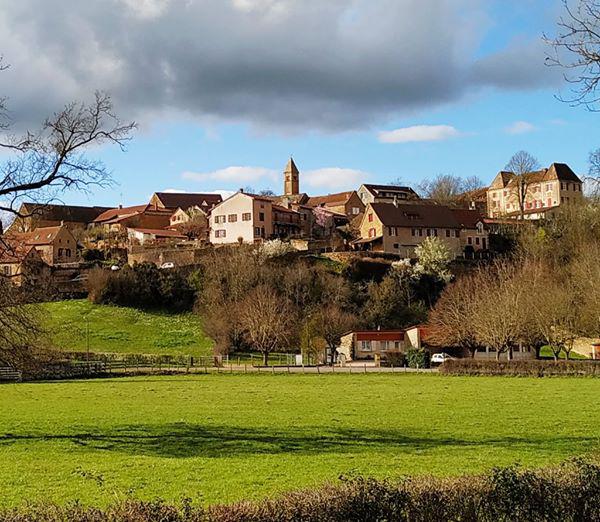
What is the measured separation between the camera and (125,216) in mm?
133500

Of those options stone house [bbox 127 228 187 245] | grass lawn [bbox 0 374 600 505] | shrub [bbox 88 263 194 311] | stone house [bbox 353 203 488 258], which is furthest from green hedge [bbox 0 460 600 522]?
stone house [bbox 127 228 187 245]

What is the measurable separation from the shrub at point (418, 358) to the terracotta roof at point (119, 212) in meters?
82.0

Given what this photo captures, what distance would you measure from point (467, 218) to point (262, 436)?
301 feet

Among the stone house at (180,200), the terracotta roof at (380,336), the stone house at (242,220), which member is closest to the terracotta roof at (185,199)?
the stone house at (180,200)

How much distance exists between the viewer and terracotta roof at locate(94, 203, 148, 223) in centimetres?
13874

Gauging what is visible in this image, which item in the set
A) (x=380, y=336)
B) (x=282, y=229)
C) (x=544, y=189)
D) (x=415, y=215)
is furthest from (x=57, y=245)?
(x=544, y=189)

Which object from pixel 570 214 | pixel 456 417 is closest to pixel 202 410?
pixel 456 417

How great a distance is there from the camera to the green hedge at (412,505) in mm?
9234

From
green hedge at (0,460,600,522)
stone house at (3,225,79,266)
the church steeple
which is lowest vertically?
green hedge at (0,460,600,522)

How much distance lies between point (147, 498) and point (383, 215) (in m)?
91.7

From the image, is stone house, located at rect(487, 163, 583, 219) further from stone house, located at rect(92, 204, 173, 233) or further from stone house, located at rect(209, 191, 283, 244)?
stone house, located at rect(92, 204, 173, 233)

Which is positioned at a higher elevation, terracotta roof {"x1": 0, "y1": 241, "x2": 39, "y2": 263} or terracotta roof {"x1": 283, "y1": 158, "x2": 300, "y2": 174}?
terracotta roof {"x1": 283, "y1": 158, "x2": 300, "y2": 174}

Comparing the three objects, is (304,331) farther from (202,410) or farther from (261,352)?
(202,410)

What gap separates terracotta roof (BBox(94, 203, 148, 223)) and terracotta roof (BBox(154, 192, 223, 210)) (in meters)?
5.32
